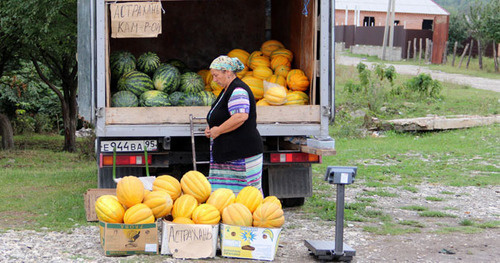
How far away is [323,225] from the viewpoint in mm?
7086

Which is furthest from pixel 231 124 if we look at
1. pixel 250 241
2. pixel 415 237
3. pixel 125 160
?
pixel 415 237

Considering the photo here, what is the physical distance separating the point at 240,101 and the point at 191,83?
1933mm

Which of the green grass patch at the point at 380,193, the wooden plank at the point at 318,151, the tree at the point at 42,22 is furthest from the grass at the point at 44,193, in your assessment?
the green grass patch at the point at 380,193

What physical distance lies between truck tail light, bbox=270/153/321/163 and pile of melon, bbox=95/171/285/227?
1.40 metres

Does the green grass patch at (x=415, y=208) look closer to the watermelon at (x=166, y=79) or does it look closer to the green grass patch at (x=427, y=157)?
the green grass patch at (x=427, y=157)

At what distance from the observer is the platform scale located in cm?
543

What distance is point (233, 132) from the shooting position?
6117 millimetres

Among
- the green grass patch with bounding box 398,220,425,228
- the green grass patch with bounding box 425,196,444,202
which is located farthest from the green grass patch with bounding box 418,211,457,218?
the green grass patch with bounding box 425,196,444,202

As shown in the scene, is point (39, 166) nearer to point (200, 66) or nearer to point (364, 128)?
point (200, 66)

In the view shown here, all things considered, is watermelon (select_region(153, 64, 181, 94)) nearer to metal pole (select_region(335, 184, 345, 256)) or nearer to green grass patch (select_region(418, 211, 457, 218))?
metal pole (select_region(335, 184, 345, 256))

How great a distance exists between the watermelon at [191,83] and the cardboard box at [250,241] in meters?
2.58

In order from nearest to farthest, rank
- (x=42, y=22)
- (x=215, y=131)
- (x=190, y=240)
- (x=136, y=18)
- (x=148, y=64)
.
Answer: (x=190, y=240) → (x=215, y=131) → (x=136, y=18) → (x=148, y=64) → (x=42, y=22)

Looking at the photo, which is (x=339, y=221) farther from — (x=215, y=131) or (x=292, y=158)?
(x=292, y=158)

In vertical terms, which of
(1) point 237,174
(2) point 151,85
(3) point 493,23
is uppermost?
(3) point 493,23
